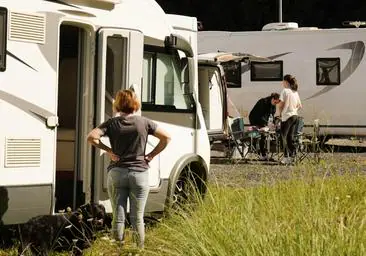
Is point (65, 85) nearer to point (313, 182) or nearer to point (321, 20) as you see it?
point (313, 182)

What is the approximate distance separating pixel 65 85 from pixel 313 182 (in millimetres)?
2877

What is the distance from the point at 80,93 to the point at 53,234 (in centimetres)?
165

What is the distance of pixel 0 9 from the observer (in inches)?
274

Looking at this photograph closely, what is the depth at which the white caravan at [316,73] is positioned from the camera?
19312mm

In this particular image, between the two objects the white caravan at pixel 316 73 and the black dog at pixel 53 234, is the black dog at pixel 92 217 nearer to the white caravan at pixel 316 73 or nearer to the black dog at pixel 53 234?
the black dog at pixel 53 234

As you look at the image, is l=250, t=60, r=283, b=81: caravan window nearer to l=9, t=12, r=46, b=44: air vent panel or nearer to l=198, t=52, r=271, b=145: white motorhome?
l=198, t=52, r=271, b=145: white motorhome

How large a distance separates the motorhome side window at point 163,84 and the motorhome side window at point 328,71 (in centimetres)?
1086

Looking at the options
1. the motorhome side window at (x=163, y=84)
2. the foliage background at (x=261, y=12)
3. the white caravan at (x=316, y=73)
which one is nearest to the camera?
the motorhome side window at (x=163, y=84)

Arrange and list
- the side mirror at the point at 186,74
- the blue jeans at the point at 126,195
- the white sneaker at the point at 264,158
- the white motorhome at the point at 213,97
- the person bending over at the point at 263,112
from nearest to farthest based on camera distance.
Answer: the blue jeans at the point at 126,195
the side mirror at the point at 186,74
the white sneaker at the point at 264,158
the white motorhome at the point at 213,97
the person bending over at the point at 263,112

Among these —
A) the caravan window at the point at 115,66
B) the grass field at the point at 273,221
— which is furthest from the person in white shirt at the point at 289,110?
the caravan window at the point at 115,66

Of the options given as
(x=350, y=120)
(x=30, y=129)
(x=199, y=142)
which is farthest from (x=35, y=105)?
(x=350, y=120)

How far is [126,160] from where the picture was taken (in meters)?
7.15

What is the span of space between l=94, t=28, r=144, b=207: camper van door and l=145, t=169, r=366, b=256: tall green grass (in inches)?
32.4

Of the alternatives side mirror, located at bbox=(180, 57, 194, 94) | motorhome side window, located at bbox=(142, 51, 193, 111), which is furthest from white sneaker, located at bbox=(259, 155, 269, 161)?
side mirror, located at bbox=(180, 57, 194, 94)
